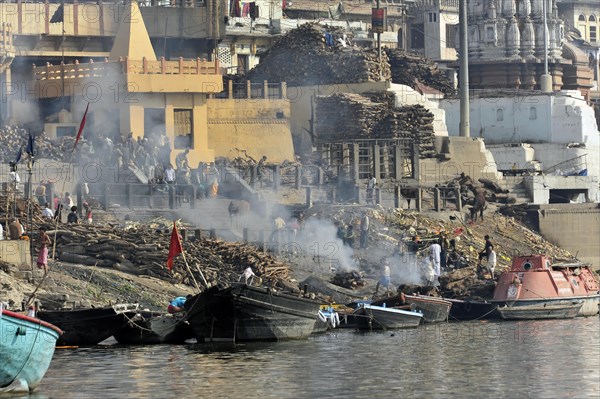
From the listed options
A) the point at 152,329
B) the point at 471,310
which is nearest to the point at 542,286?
the point at 471,310

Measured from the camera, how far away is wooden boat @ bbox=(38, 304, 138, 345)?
1698 inches

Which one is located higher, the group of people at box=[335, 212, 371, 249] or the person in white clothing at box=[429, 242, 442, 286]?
the group of people at box=[335, 212, 371, 249]

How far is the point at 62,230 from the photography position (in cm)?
5159

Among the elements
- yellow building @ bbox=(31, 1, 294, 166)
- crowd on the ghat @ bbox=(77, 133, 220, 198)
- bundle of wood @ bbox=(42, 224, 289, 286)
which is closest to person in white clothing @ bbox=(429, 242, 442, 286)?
bundle of wood @ bbox=(42, 224, 289, 286)

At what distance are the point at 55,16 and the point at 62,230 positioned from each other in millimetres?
22098

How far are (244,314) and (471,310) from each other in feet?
34.7

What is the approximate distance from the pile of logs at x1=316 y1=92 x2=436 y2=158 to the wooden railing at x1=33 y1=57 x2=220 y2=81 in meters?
4.69

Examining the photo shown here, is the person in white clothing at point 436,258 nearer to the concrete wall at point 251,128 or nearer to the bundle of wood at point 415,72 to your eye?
Result: the concrete wall at point 251,128

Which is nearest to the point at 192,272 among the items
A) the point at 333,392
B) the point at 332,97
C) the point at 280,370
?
the point at 280,370

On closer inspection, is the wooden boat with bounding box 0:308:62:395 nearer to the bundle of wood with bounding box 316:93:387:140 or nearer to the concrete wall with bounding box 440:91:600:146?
the bundle of wood with bounding box 316:93:387:140

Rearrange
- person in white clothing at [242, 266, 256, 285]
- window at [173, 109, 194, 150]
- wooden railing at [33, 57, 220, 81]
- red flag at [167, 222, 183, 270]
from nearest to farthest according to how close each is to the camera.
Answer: red flag at [167, 222, 183, 270] → person in white clothing at [242, 266, 256, 285] → wooden railing at [33, 57, 220, 81] → window at [173, 109, 194, 150]

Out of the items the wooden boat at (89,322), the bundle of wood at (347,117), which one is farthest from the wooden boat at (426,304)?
the bundle of wood at (347,117)

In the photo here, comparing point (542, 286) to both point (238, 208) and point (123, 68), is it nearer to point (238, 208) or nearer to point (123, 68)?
point (238, 208)

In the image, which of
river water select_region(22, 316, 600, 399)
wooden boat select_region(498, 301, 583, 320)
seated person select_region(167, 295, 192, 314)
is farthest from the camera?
wooden boat select_region(498, 301, 583, 320)
